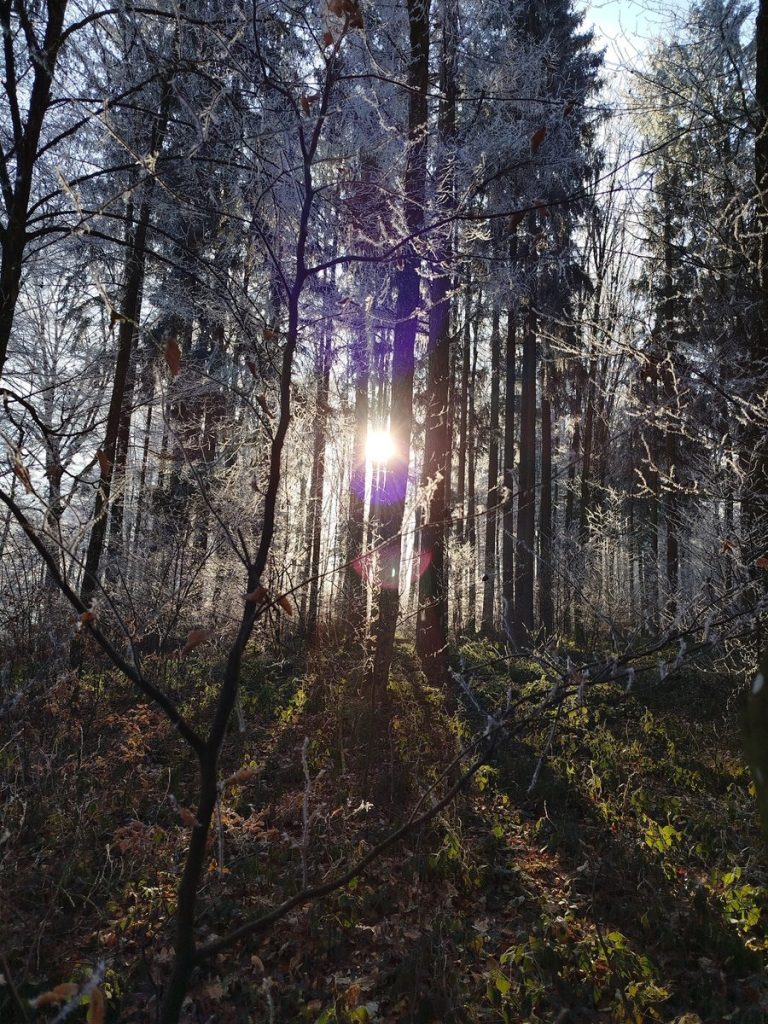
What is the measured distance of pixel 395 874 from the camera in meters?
4.77

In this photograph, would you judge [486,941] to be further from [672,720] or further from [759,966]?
[672,720]

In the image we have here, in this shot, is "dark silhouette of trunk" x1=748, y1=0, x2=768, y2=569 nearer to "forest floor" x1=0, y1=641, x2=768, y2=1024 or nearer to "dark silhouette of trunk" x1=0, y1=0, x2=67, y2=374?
"forest floor" x1=0, y1=641, x2=768, y2=1024

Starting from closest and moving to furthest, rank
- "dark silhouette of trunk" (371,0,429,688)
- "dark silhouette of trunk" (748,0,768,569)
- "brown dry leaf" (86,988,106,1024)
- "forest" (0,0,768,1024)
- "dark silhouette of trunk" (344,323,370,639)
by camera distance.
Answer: "brown dry leaf" (86,988,106,1024) < "forest" (0,0,768,1024) < "dark silhouette of trunk" (748,0,768,569) < "dark silhouette of trunk" (371,0,429,688) < "dark silhouette of trunk" (344,323,370,639)

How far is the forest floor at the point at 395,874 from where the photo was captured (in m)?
3.33

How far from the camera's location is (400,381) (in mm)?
8695

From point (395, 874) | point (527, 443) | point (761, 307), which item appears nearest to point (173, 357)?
point (395, 874)

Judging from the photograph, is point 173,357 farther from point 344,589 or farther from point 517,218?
point 344,589

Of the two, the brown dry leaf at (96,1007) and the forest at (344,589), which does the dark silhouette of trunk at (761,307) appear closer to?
the forest at (344,589)

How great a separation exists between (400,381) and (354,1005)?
7.03 meters

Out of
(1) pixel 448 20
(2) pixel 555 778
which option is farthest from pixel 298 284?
(1) pixel 448 20

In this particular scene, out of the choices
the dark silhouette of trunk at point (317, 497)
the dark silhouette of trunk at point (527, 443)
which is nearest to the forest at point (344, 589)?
the dark silhouette of trunk at point (317, 497)

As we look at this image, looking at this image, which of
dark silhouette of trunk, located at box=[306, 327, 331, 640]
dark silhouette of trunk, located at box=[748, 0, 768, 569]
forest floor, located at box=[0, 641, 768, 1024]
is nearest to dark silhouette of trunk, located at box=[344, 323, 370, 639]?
dark silhouette of trunk, located at box=[306, 327, 331, 640]

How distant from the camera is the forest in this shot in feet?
6.40

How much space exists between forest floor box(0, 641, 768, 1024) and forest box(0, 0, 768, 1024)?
32 millimetres
